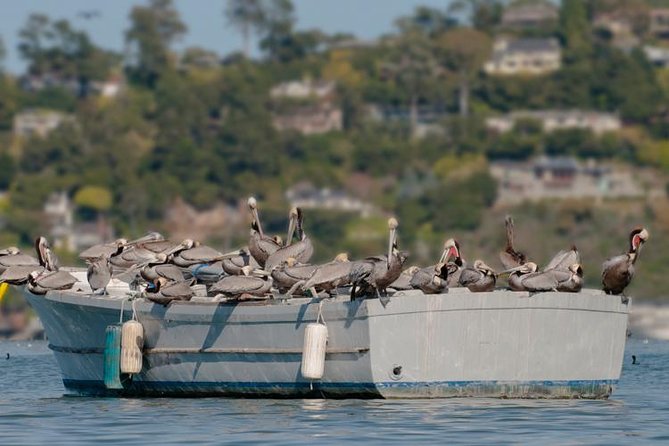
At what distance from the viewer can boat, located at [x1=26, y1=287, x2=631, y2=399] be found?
3469cm

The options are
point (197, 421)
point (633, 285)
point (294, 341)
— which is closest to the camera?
point (197, 421)

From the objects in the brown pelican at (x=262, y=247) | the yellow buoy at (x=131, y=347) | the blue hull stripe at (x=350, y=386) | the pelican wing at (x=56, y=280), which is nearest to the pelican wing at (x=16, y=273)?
the pelican wing at (x=56, y=280)

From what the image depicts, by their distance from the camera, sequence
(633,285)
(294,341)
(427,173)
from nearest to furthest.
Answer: (294,341) < (633,285) < (427,173)

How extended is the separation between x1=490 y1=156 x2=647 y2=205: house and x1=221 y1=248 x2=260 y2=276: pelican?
484 ft

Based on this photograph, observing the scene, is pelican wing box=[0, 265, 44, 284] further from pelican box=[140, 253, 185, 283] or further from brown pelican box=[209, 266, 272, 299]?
brown pelican box=[209, 266, 272, 299]

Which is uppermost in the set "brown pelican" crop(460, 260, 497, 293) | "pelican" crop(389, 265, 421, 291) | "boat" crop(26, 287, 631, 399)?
"brown pelican" crop(460, 260, 497, 293)

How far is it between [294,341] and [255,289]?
121 cm

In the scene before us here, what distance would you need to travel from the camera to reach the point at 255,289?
3603 cm

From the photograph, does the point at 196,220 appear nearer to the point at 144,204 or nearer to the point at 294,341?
the point at 144,204

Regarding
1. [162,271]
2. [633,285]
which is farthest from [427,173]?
[162,271]

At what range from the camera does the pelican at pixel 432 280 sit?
35188 millimetres

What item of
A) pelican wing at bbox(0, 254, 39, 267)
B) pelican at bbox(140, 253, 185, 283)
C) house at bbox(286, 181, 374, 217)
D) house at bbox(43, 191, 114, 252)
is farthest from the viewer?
house at bbox(286, 181, 374, 217)

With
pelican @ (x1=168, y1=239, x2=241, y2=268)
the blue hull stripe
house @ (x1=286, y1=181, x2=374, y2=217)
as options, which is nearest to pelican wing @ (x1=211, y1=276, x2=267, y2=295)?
the blue hull stripe

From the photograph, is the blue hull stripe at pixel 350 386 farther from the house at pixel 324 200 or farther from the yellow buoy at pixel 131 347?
the house at pixel 324 200
